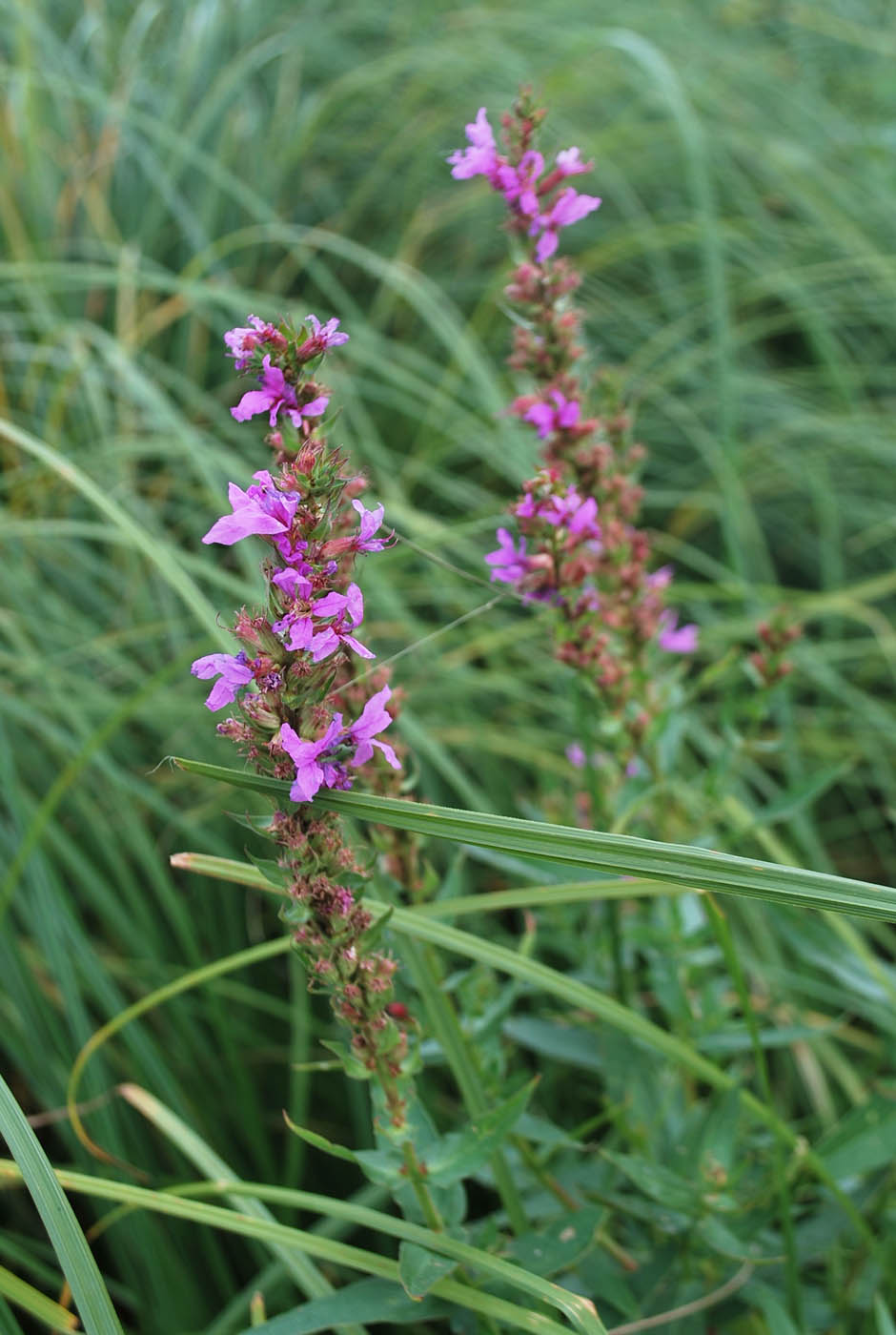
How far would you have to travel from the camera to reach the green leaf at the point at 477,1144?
3.65ft

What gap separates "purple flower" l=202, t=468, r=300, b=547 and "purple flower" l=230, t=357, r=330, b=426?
0.11 meters

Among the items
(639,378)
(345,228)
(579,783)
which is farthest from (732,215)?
(579,783)

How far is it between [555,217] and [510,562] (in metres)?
0.41

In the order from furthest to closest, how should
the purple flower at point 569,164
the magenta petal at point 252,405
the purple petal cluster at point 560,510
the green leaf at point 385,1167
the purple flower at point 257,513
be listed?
1. the purple flower at point 569,164
2. the purple petal cluster at point 560,510
3. the green leaf at point 385,1167
4. the magenta petal at point 252,405
5. the purple flower at point 257,513

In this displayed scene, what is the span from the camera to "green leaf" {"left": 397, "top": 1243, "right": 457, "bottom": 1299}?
1044 millimetres

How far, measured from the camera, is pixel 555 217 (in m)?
1.33

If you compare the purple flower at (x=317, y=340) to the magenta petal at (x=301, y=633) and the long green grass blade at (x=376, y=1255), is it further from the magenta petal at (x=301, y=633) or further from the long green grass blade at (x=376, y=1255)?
the long green grass blade at (x=376, y=1255)

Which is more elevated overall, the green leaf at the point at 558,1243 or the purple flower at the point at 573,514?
the purple flower at the point at 573,514

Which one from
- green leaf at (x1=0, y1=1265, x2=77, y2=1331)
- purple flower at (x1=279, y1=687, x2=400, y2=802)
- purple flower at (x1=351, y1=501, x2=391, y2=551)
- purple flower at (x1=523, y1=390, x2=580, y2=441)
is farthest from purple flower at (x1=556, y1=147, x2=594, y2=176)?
green leaf at (x1=0, y1=1265, x2=77, y2=1331)

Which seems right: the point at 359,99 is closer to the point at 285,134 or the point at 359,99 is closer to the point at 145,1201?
the point at 285,134

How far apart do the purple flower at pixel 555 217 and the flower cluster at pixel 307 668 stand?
0.44 metres

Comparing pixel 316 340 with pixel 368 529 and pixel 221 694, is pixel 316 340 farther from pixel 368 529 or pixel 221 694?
pixel 221 694

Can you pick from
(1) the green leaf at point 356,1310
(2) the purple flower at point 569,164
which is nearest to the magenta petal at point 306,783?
(1) the green leaf at point 356,1310

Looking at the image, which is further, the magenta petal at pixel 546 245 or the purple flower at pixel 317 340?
the magenta petal at pixel 546 245
